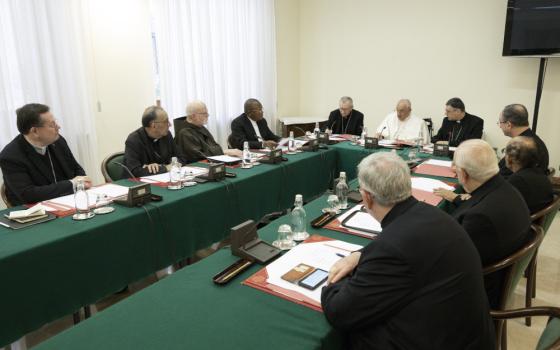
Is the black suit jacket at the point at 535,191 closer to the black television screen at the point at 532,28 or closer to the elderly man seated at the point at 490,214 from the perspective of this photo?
the elderly man seated at the point at 490,214

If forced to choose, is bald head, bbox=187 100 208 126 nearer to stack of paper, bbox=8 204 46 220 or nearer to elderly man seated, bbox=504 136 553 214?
stack of paper, bbox=8 204 46 220

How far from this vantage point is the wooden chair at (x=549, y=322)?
1.06 meters

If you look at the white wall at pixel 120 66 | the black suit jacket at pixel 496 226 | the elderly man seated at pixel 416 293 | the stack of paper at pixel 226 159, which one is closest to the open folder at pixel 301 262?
the elderly man seated at pixel 416 293

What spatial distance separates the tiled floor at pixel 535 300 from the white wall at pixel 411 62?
6.37ft

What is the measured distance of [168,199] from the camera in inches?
85.4

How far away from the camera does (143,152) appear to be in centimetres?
296

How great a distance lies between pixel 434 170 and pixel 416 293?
2.12 metres

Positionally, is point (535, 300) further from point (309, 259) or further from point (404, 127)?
point (404, 127)

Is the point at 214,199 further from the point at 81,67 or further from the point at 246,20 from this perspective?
the point at 246,20

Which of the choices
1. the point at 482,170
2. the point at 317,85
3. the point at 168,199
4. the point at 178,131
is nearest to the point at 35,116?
the point at 168,199

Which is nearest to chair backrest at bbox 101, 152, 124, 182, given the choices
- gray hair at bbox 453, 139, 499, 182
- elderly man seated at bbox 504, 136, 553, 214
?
gray hair at bbox 453, 139, 499, 182

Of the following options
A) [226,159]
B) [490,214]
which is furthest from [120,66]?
[490,214]

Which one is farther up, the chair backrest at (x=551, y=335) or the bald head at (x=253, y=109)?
the bald head at (x=253, y=109)

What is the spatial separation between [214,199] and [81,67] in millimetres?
2343
